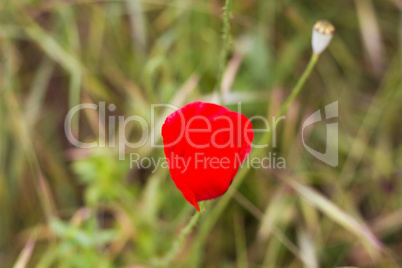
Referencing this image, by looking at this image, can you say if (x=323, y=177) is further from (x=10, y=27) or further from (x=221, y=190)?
(x=10, y=27)

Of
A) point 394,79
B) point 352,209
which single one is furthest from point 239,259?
point 394,79

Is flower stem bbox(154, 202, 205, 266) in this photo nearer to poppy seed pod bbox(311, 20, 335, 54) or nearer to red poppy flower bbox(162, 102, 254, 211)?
red poppy flower bbox(162, 102, 254, 211)

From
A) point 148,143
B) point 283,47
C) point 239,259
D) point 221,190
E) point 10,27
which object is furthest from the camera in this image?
point 283,47

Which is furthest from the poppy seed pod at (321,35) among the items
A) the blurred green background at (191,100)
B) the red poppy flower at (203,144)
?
the blurred green background at (191,100)

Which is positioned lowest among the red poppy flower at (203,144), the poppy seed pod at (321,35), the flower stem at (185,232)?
the flower stem at (185,232)

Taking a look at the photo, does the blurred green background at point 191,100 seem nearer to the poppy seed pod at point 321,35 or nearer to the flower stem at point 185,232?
the flower stem at point 185,232
